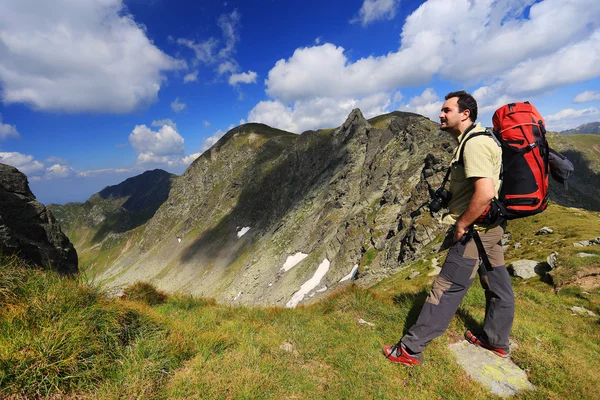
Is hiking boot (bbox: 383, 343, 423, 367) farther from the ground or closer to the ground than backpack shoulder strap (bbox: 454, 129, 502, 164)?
closer to the ground

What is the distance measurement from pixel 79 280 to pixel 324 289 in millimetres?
53925

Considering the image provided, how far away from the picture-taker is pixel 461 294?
558cm

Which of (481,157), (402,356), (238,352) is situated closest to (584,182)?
(481,157)

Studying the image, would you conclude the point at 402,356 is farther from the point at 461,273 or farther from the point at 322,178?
the point at 322,178

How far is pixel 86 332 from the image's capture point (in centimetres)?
448

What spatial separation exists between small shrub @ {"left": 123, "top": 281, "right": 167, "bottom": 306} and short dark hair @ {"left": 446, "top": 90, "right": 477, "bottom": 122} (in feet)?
36.7

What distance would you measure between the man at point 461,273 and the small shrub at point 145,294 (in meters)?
8.67

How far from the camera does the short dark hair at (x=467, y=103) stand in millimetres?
5434

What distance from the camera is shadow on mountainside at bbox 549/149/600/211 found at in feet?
365

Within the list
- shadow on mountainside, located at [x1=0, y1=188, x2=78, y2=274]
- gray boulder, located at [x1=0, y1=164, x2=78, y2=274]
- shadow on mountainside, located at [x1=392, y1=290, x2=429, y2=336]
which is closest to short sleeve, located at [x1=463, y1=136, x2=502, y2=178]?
shadow on mountainside, located at [x1=392, y1=290, x2=429, y2=336]

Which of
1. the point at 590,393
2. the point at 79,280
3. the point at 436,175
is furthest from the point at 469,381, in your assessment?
the point at 436,175

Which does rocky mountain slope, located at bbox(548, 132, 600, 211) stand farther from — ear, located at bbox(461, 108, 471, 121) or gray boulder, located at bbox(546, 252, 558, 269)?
ear, located at bbox(461, 108, 471, 121)

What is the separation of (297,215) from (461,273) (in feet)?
307

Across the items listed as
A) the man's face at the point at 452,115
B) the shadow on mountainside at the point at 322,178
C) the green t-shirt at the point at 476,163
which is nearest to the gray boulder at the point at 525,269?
the green t-shirt at the point at 476,163
